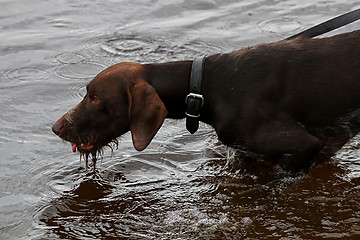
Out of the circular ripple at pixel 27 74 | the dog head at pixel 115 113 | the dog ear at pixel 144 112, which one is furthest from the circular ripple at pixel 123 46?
the dog ear at pixel 144 112

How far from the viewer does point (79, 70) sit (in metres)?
7.55

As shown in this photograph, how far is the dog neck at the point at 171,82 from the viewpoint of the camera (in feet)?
16.7

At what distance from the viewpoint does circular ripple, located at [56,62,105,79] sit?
24.3 feet

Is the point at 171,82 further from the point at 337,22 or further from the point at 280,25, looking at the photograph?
the point at 280,25

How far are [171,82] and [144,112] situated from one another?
392mm

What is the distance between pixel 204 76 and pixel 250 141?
0.58 metres

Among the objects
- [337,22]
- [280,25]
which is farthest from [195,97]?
[280,25]

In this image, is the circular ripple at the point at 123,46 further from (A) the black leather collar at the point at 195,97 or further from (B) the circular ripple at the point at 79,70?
(A) the black leather collar at the point at 195,97

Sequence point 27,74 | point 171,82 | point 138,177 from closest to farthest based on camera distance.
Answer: point 171,82, point 138,177, point 27,74

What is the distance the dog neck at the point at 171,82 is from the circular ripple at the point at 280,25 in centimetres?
370

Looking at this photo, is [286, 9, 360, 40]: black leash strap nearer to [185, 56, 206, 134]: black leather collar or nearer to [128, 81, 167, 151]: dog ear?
[185, 56, 206, 134]: black leather collar

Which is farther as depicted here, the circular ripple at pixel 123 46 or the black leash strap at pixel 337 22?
the circular ripple at pixel 123 46

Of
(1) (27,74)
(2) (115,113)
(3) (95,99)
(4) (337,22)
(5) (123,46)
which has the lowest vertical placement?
(1) (27,74)

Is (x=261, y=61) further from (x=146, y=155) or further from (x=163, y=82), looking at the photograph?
(x=146, y=155)
